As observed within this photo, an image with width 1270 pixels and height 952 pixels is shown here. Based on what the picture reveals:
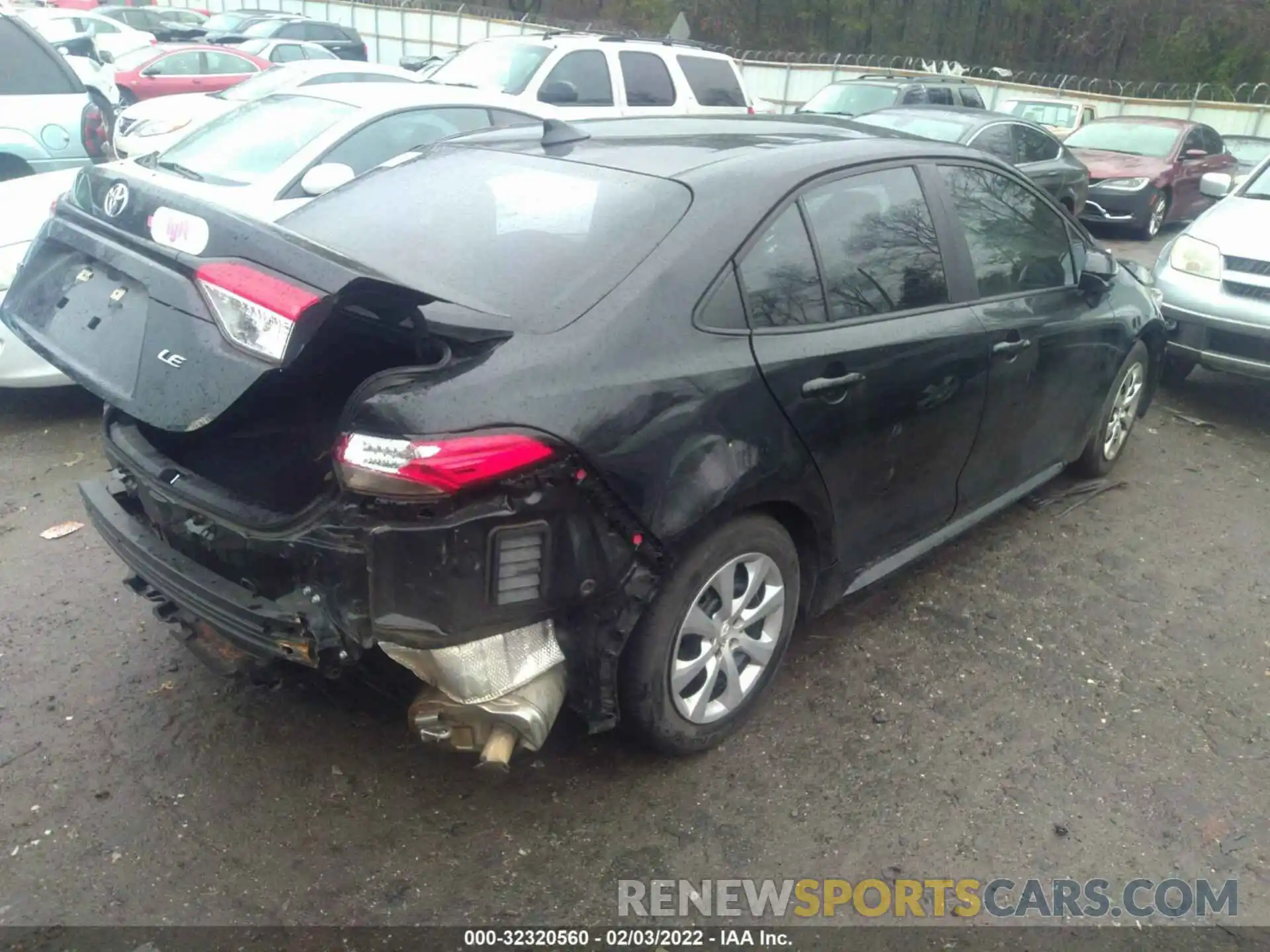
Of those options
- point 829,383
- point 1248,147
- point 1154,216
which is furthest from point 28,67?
point 1248,147

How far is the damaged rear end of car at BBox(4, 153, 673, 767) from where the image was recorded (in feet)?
7.64

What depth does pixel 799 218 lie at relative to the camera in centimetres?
309

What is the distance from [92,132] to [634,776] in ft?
23.5

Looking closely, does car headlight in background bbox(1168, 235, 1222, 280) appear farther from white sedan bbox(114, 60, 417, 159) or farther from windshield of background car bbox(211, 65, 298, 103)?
windshield of background car bbox(211, 65, 298, 103)

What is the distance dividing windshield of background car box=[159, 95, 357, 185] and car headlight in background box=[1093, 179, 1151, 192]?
9.99 metres

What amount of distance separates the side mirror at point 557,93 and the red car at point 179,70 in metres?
8.55

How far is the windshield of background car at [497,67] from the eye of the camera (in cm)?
943

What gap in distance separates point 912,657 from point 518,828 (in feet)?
5.36

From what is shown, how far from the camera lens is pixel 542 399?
241 cm

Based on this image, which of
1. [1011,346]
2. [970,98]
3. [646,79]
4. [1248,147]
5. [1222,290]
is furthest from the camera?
[1248,147]

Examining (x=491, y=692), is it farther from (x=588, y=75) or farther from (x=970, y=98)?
(x=970, y=98)

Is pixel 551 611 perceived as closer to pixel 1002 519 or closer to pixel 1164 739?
pixel 1164 739

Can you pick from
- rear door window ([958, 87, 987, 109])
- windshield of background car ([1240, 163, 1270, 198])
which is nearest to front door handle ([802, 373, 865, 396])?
windshield of background car ([1240, 163, 1270, 198])

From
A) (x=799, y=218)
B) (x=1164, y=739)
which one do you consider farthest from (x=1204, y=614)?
(x=799, y=218)
